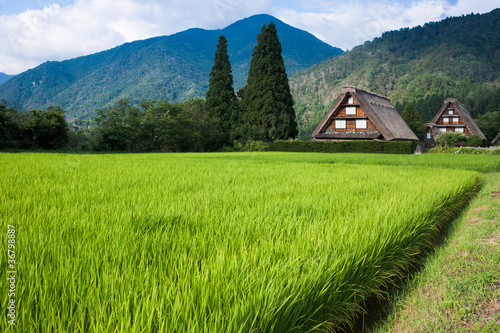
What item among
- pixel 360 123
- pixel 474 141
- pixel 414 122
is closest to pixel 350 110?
pixel 360 123

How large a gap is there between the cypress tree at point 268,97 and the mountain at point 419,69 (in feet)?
105

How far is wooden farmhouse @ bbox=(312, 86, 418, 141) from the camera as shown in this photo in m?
22.5

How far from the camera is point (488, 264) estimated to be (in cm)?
177

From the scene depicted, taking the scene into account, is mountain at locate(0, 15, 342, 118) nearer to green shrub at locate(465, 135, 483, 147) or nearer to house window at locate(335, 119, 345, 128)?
house window at locate(335, 119, 345, 128)

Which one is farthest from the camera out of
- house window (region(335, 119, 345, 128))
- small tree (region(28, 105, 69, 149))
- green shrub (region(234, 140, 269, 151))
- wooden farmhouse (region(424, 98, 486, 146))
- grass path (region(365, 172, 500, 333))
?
wooden farmhouse (region(424, 98, 486, 146))

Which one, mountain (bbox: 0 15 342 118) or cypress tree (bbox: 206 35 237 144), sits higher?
mountain (bbox: 0 15 342 118)

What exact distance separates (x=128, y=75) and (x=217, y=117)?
357 feet

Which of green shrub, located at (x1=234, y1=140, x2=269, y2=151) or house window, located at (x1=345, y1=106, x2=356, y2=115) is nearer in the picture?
house window, located at (x1=345, y1=106, x2=356, y2=115)

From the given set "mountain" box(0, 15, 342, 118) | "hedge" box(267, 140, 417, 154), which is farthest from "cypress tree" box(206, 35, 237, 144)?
"mountain" box(0, 15, 342, 118)

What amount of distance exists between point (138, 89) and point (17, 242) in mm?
102996

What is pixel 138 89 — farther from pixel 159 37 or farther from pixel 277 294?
pixel 277 294

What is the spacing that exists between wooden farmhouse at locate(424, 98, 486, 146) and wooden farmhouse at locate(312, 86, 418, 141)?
56.3 feet

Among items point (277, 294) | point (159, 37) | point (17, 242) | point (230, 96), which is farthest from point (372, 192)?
point (159, 37)

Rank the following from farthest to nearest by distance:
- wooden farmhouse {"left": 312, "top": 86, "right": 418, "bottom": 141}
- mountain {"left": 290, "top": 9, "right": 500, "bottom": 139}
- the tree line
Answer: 1. mountain {"left": 290, "top": 9, "right": 500, "bottom": 139}
2. the tree line
3. wooden farmhouse {"left": 312, "top": 86, "right": 418, "bottom": 141}
